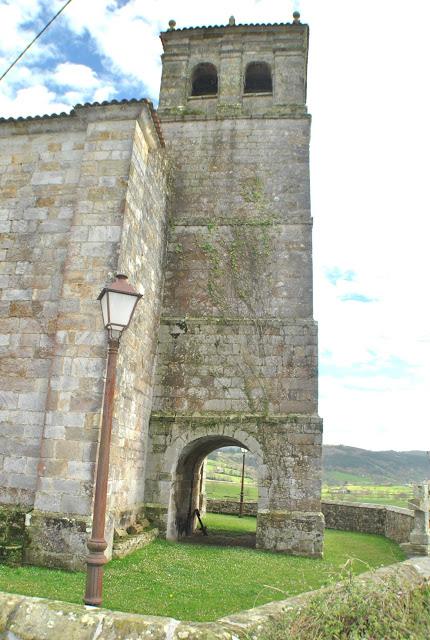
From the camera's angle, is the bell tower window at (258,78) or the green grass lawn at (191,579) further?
the bell tower window at (258,78)

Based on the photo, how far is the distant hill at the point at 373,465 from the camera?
6406cm

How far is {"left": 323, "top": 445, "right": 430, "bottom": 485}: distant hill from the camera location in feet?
210

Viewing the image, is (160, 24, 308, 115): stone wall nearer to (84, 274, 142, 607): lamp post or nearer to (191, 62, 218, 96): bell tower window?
(191, 62, 218, 96): bell tower window

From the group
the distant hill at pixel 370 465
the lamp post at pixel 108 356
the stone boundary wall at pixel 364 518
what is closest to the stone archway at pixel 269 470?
the stone boundary wall at pixel 364 518

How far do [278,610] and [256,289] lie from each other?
8.37 m

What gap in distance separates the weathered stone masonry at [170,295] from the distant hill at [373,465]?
174 ft

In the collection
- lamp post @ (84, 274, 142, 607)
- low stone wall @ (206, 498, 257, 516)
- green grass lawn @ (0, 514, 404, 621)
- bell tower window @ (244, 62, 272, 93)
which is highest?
bell tower window @ (244, 62, 272, 93)

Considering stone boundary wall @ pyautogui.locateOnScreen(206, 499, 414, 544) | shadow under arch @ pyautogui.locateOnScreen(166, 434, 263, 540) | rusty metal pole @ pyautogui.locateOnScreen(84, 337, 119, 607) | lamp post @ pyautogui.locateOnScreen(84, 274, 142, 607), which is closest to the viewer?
rusty metal pole @ pyautogui.locateOnScreen(84, 337, 119, 607)

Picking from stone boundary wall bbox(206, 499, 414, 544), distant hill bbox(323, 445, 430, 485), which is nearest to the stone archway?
stone boundary wall bbox(206, 499, 414, 544)

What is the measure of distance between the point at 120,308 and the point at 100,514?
1819mm

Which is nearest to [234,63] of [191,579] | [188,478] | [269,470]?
[269,470]

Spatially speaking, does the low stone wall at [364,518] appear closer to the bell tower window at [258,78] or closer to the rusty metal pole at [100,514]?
the rusty metal pole at [100,514]

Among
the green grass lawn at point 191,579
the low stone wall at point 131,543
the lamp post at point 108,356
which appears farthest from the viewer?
the low stone wall at point 131,543

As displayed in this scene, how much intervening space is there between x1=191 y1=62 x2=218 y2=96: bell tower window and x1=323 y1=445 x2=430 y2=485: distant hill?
5279 cm
